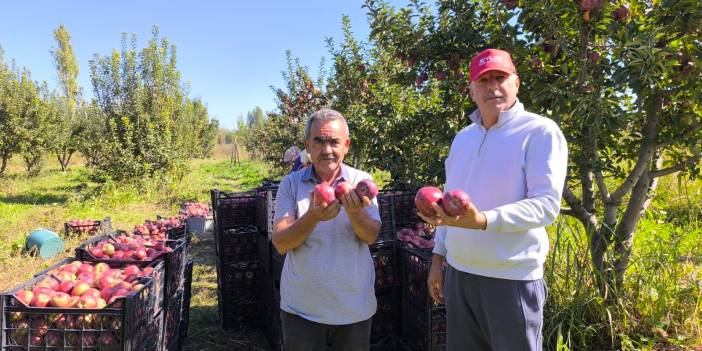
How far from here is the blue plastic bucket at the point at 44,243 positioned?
6418mm

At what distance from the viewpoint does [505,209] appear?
1.57 metres

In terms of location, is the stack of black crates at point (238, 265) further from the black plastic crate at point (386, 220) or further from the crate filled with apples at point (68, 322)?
the crate filled with apples at point (68, 322)

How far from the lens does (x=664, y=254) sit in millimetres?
3469

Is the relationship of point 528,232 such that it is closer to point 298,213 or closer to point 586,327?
point 298,213

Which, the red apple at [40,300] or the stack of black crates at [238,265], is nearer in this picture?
the red apple at [40,300]

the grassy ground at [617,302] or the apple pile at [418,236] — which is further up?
the apple pile at [418,236]

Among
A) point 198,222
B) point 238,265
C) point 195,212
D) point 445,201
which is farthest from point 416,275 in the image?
point 195,212

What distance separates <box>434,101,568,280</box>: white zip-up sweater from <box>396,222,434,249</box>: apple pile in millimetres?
1279

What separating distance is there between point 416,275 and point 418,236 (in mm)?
540

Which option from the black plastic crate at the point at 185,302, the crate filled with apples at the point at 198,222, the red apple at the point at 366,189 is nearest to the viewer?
the red apple at the point at 366,189

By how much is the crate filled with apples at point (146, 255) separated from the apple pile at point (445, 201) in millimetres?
1916

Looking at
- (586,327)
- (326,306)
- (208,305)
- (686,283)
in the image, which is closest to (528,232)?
(326,306)

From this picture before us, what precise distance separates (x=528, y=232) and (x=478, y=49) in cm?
220

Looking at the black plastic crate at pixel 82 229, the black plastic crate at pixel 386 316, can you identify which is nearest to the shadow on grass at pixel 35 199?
the black plastic crate at pixel 82 229
